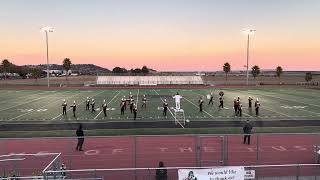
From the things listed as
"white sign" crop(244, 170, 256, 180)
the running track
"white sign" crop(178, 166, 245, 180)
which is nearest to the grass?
the running track

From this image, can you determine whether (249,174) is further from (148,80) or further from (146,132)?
(148,80)

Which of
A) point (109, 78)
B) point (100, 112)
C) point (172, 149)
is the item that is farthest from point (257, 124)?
point (109, 78)

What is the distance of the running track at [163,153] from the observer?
15.8 m

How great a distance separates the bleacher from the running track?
7180cm

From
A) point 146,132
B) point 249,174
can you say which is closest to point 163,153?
point 146,132

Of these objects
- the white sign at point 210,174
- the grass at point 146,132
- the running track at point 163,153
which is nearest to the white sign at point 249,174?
the white sign at point 210,174

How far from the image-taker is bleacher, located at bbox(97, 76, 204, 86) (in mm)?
94875

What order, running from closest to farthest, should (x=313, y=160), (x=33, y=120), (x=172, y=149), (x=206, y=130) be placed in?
(x=313, y=160) → (x=172, y=149) → (x=206, y=130) → (x=33, y=120)

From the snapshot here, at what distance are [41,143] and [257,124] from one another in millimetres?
14162

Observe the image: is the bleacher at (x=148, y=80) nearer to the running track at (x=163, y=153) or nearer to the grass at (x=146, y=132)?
the grass at (x=146, y=132)

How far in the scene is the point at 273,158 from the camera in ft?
57.9

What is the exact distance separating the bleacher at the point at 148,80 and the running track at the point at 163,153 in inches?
2827

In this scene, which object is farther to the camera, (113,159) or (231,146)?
(231,146)

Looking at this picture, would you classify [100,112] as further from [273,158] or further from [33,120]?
[273,158]
